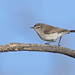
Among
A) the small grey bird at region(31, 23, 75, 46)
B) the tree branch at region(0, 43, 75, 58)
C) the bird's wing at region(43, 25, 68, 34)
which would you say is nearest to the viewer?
the tree branch at region(0, 43, 75, 58)

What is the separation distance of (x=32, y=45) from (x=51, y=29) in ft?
5.79

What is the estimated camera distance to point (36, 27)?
198 inches

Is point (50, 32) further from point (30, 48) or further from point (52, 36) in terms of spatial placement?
point (30, 48)

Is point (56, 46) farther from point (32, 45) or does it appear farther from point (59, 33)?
point (59, 33)

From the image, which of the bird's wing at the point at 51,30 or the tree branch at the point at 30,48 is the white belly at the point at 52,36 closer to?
the bird's wing at the point at 51,30

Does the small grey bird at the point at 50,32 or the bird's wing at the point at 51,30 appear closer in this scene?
the small grey bird at the point at 50,32

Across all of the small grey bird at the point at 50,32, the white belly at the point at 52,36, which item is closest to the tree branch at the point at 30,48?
the small grey bird at the point at 50,32

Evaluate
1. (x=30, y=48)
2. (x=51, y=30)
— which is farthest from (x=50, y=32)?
(x=30, y=48)

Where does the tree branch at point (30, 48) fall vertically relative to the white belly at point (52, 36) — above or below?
below

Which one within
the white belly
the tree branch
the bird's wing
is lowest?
the tree branch

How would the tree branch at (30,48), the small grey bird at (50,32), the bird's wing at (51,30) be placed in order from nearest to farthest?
the tree branch at (30,48)
the small grey bird at (50,32)
the bird's wing at (51,30)

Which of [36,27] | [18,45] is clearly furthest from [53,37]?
[18,45]

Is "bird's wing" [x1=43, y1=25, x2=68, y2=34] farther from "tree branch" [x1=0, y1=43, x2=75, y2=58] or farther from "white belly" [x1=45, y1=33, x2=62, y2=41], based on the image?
"tree branch" [x1=0, y1=43, x2=75, y2=58]

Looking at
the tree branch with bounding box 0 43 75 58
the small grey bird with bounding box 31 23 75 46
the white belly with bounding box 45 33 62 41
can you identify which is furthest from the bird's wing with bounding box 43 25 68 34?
the tree branch with bounding box 0 43 75 58
